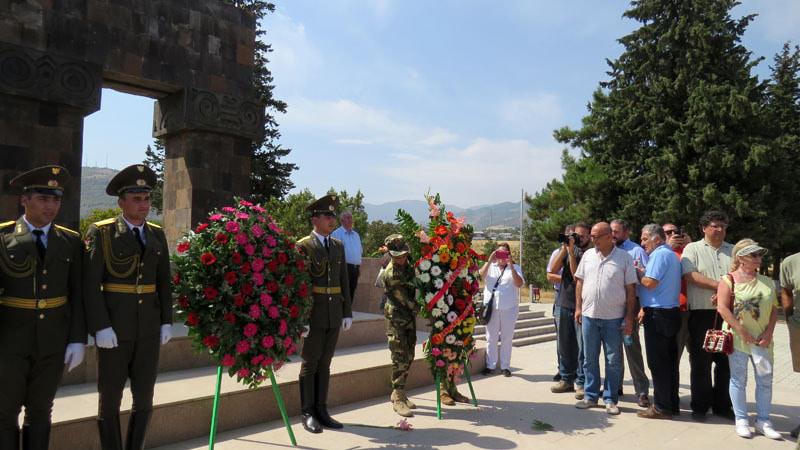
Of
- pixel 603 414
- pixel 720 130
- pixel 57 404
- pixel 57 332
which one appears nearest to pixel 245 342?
pixel 57 332

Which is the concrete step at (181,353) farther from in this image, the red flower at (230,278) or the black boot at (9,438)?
the black boot at (9,438)

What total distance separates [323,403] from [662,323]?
12.2ft

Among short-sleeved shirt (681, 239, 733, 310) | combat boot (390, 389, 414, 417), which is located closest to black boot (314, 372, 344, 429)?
combat boot (390, 389, 414, 417)

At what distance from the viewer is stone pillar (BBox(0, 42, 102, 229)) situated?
8.34 m

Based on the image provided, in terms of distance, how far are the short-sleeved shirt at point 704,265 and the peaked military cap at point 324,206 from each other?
3.91 metres

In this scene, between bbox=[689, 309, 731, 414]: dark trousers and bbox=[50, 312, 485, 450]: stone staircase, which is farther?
bbox=[689, 309, 731, 414]: dark trousers

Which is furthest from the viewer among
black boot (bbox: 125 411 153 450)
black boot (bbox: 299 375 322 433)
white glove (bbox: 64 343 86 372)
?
black boot (bbox: 299 375 322 433)

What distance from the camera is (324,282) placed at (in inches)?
218

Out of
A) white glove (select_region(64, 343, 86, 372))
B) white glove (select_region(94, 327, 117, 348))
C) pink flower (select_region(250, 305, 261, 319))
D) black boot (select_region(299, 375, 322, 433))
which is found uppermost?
pink flower (select_region(250, 305, 261, 319))

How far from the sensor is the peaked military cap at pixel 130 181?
4.10m

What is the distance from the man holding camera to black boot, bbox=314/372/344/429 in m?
3.23

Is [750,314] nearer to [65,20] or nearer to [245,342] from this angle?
[245,342]

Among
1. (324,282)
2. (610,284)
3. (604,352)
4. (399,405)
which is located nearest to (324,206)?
(324,282)

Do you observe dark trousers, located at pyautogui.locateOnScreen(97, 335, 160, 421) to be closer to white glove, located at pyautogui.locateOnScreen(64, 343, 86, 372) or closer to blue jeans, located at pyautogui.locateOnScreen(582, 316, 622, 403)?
white glove, located at pyautogui.locateOnScreen(64, 343, 86, 372)
